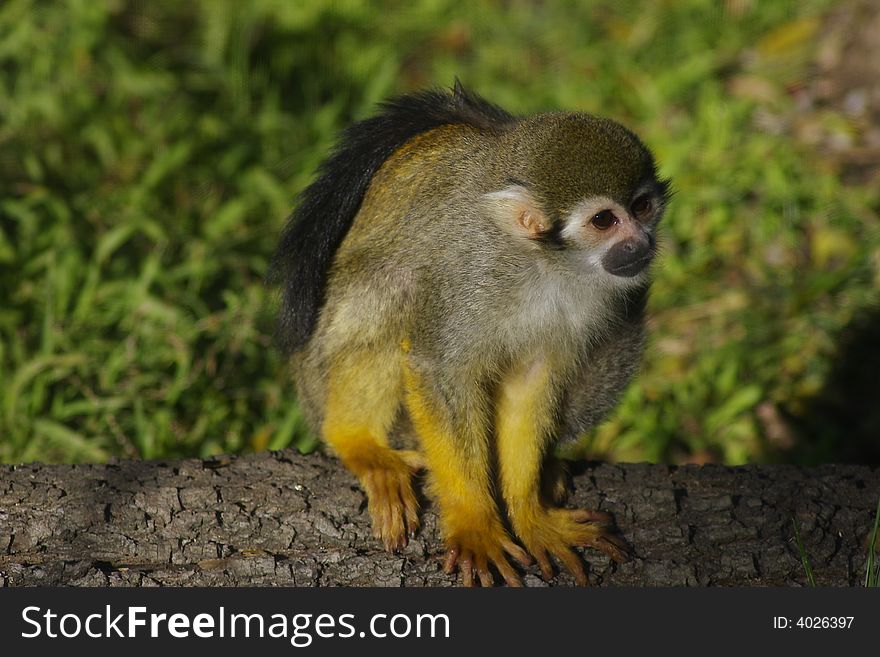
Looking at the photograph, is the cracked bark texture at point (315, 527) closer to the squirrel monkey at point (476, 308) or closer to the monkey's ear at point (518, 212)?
the squirrel monkey at point (476, 308)

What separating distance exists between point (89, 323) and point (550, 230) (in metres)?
2.26

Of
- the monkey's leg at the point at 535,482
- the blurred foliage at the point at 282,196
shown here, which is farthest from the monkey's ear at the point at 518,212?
the blurred foliage at the point at 282,196

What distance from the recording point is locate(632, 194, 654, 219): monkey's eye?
115 inches

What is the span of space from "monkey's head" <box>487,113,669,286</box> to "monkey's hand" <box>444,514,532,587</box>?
749 mm

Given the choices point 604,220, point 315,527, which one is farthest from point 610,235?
point 315,527

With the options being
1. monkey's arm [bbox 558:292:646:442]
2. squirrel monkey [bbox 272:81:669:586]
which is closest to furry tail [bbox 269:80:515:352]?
squirrel monkey [bbox 272:81:669:586]

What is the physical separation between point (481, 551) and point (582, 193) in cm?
95

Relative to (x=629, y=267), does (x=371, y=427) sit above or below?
below

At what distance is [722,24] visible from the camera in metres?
6.13

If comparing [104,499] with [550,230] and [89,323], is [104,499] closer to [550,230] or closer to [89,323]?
[550,230]

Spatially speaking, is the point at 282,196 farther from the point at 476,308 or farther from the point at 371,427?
the point at 476,308

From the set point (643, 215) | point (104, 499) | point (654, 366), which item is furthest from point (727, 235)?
point (104, 499)

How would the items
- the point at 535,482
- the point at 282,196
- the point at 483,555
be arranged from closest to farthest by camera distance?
the point at 483,555 → the point at 535,482 → the point at 282,196

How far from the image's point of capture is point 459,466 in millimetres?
2959
